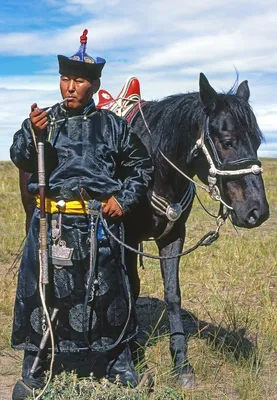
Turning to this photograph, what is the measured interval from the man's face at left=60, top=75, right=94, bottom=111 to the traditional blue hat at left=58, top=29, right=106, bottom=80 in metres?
0.03

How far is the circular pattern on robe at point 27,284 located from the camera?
4.01 metres

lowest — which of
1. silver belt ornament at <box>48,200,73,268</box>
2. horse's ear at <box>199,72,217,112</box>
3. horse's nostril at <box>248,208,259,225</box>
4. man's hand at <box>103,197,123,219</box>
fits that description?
silver belt ornament at <box>48,200,73,268</box>

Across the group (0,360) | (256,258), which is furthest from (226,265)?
(0,360)

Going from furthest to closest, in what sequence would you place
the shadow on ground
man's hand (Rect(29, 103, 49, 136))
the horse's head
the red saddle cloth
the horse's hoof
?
the red saddle cloth → the shadow on ground → the horse's hoof → the horse's head → man's hand (Rect(29, 103, 49, 136))

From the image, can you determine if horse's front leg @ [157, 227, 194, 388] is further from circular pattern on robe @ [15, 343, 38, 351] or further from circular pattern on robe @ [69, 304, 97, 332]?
circular pattern on robe @ [15, 343, 38, 351]

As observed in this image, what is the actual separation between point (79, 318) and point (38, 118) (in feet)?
3.94

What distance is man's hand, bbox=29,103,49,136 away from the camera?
3.68m

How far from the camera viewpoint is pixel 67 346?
4023 mm

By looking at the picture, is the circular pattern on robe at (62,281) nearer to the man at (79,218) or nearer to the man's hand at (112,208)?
the man at (79,218)

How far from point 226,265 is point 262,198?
409 centimetres

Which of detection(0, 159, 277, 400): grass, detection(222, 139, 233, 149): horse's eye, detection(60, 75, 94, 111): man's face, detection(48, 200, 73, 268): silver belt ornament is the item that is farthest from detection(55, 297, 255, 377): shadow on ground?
detection(60, 75, 94, 111): man's face

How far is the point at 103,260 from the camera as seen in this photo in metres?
4.02

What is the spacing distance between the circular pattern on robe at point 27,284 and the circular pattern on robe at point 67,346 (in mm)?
349

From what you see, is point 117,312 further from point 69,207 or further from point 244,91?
point 244,91
